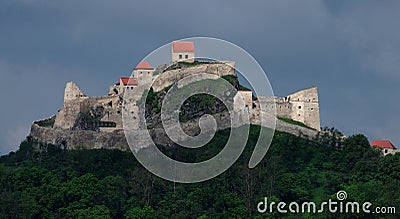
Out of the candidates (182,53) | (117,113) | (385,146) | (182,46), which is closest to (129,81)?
(117,113)

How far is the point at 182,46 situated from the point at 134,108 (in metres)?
11.6

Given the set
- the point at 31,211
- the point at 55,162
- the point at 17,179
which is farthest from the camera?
the point at 55,162

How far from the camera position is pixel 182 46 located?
122 m

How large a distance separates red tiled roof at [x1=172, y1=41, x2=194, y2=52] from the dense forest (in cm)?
1567

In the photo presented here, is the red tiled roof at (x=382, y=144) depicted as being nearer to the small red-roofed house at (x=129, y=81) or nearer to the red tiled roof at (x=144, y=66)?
the red tiled roof at (x=144, y=66)

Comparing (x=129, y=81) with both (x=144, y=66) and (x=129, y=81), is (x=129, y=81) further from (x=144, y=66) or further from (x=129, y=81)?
(x=144, y=66)

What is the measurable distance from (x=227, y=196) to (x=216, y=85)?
66.7ft

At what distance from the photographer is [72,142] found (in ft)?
370

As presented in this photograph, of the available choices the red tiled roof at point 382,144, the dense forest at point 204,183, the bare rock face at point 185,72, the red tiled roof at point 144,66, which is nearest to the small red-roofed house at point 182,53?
the bare rock face at point 185,72

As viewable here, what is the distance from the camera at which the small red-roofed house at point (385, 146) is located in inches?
4387

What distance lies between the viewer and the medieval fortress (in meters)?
112

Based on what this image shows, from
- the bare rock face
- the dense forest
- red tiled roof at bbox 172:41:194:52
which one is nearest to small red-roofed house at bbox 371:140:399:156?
the dense forest

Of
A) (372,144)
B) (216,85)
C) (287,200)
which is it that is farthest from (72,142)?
(372,144)

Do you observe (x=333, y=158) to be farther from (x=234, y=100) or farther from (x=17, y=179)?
(x=17, y=179)
